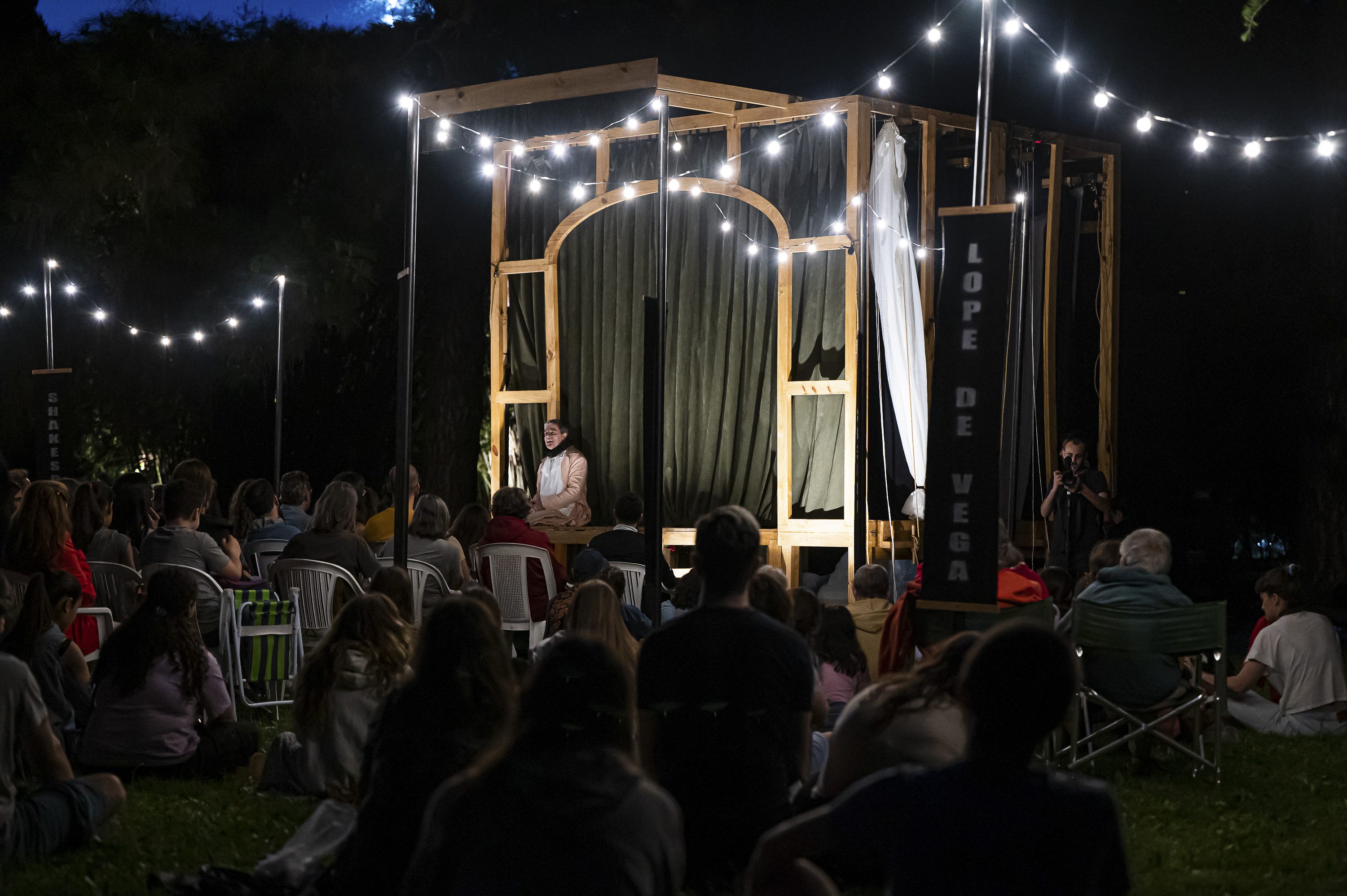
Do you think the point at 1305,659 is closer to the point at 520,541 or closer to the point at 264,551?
the point at 520,541

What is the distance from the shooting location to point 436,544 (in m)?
7.30

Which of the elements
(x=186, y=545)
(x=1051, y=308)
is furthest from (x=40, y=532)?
(x=1051, y=308)

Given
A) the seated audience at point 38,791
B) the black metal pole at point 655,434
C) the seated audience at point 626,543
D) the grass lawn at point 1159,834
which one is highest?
the black metal pole at point 655,434

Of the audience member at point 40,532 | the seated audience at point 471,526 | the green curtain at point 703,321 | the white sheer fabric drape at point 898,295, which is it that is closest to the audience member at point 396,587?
the audience member at point 40,532

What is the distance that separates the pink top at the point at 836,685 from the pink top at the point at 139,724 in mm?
2369

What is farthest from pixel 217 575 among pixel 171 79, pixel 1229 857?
pixel 171 79

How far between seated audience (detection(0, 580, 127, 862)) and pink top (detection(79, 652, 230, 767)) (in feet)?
2.05

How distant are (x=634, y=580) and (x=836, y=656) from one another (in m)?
2.29

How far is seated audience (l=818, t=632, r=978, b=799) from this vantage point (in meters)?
3.02

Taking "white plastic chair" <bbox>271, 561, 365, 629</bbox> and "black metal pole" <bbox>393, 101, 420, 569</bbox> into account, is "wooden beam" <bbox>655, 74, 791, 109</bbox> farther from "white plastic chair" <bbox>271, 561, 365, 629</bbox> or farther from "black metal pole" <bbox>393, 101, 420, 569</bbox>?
"white plastic chair" <bbox>271, 561, 365, 629</bbox>

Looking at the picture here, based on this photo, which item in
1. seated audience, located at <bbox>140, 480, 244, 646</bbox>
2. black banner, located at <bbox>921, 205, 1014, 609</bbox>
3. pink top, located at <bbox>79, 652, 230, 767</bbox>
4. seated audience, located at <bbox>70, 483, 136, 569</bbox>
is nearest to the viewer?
black banner, located at <bbox>921, 205, 1014, 609</bbox>

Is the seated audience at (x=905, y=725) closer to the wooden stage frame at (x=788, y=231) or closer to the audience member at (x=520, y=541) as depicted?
the audience member at (x=520, y=541)

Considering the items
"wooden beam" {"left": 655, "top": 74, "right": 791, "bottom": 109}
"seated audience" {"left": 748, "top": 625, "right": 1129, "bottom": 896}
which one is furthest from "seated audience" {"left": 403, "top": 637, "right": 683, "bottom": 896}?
"wooden beam" {"left": 655, "top": 74, "right": 791, "bottom": 109}

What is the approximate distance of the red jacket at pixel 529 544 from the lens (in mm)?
7316
